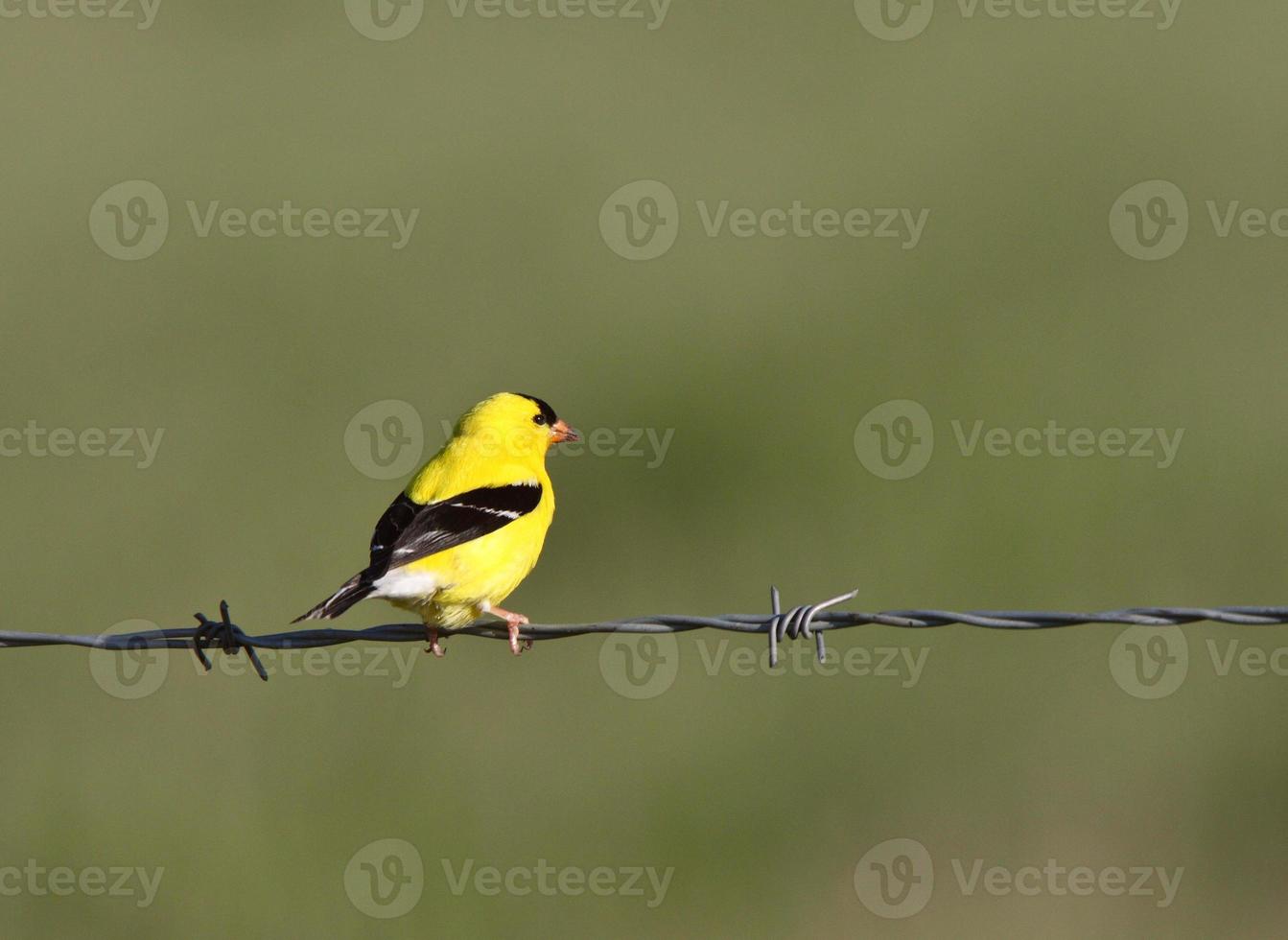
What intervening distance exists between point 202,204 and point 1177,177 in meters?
6.64

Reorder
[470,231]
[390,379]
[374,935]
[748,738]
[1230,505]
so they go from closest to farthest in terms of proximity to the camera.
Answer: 1. [374,935]
2. [748,738]
3. [1230,505]
4. [390,379]
5. [470,231]

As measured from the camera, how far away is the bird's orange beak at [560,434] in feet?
22.9

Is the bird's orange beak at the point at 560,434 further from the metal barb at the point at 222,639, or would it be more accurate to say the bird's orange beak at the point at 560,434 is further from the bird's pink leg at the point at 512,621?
the metal barb at the point at 222,639

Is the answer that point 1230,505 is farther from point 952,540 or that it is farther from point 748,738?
point 748,738

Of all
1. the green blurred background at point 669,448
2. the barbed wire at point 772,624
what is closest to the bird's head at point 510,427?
the green blurred background at point 669,448

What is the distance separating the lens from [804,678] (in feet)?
24.2

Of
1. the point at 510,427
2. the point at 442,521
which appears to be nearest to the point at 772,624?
the point at 442,521

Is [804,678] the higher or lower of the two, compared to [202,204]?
lower

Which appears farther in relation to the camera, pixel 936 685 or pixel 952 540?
pixel 952 540

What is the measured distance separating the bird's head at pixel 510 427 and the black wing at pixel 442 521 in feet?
1.64

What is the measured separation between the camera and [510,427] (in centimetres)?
675

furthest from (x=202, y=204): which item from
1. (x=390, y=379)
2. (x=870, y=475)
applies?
(x=870, y=475)

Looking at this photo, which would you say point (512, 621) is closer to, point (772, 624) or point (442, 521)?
point (442, 521)

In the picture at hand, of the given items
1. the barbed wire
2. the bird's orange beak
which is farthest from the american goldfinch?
the barbed wire
